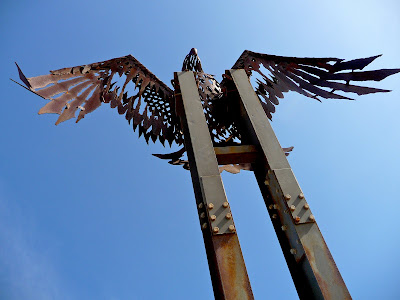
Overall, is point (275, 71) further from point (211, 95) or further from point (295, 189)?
point (295, 189)

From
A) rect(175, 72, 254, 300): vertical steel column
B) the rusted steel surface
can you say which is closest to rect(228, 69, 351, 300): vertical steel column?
the rusted steel surface

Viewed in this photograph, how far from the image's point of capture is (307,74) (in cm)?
358

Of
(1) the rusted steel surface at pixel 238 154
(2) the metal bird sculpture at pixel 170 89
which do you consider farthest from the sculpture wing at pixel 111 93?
(1) the rusted steel surface at pixel 238 154

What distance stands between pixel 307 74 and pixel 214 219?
239cm

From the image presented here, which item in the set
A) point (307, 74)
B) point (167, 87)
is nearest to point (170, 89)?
point (167, 87)

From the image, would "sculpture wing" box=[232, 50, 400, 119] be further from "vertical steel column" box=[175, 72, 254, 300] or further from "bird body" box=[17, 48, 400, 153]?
"vertical steel column" box=[175, 72, 254, 300]

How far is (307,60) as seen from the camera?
349cm

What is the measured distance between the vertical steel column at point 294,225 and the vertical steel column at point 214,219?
1.53 ft

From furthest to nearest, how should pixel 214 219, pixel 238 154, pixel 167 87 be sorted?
pixel 167 87
pixel 238 154
pixel 214 219

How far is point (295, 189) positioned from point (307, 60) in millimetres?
1893

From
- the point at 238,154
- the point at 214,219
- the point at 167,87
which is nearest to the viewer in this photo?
the point at 214,219

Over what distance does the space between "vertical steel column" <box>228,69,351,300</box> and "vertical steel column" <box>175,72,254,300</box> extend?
0.47m

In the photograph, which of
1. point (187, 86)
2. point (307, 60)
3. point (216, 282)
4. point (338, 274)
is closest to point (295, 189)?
point (338, 274)

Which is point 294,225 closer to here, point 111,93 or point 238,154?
point 238,154
